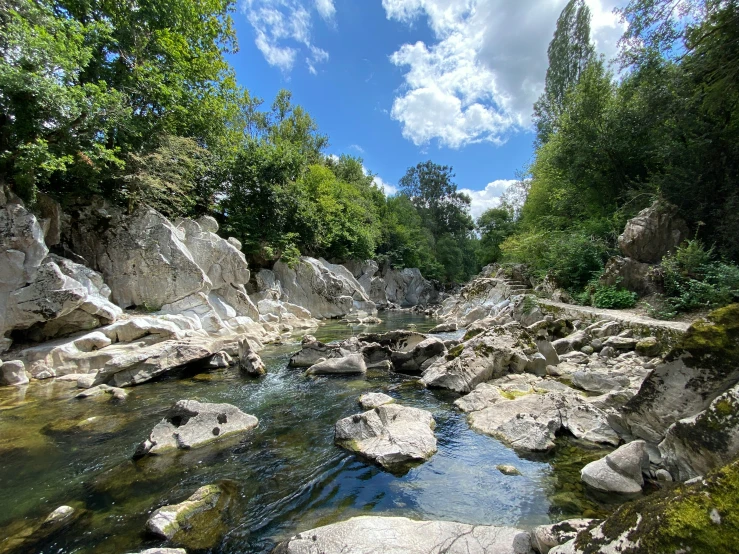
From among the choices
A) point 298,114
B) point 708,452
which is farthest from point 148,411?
point 298,114

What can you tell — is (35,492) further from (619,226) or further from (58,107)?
(619,226)

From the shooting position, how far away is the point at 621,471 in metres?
4.61

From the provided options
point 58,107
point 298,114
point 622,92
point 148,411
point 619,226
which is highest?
point 298,114

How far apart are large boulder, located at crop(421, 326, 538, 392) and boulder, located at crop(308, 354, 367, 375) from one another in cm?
265

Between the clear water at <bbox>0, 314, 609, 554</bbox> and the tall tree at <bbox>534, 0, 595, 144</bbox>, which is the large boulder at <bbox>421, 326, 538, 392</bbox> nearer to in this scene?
the clear water at <bbox>0, 314, 609, 554</bbox>

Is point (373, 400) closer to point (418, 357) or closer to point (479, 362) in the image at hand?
point (479, 362)

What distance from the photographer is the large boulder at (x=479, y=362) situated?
9477 mm

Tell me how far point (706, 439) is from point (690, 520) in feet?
7.97

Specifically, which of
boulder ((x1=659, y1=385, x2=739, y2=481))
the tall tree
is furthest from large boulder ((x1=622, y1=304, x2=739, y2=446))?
the tall tree

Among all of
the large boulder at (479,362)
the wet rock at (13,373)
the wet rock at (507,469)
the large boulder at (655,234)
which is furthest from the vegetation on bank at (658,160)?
the wet rock at (13,373)

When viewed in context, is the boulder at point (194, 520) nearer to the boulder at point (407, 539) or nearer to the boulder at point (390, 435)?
the boulder at point (407, 539)

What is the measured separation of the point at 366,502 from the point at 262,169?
27.4 meters

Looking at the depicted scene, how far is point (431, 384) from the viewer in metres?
9.76

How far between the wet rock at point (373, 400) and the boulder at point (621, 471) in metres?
4.41
